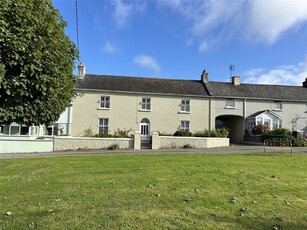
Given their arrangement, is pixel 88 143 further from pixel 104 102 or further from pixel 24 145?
pixel 104 102

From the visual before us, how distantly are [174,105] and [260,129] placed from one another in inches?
→ 397

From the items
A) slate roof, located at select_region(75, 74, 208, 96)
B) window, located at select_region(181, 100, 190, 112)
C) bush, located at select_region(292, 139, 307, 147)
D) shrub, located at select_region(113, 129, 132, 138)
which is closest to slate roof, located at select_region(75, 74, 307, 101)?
slate roof, located at select_region(75, 74, 208, 96)

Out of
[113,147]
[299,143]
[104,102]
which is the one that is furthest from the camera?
[104,102]

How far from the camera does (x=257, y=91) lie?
3641 centimetres

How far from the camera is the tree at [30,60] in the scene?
467 cm

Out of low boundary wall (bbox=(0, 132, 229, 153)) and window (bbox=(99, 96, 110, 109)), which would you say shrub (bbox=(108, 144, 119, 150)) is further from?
window (bbox=(99, 96, 110, 109))

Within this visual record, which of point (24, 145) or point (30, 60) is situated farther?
point (24, 145)

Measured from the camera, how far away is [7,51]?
4.63 meters

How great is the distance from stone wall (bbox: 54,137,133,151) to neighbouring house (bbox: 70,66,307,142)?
7379 millimetres

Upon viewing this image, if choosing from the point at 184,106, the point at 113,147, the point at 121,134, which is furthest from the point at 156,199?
the point at 184,106

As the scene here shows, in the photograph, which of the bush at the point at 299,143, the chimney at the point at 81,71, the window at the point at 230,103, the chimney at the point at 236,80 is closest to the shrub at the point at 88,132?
the chimney at the point at 81,71

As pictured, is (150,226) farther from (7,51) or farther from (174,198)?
(7,51)

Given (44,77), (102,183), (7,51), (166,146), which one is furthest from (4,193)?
(166,146)

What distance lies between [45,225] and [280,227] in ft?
12.4
